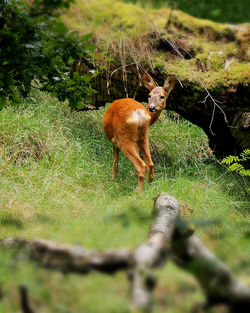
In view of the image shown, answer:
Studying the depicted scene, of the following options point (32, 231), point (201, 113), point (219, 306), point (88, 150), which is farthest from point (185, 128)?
point (219, 306)

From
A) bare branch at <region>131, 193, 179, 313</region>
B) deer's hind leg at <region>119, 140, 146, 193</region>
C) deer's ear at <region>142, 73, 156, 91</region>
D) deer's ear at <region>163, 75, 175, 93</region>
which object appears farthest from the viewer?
deer's ear at <region>142, 73, 156, 91</region>

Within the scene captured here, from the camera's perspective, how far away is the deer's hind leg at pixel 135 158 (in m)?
6.32

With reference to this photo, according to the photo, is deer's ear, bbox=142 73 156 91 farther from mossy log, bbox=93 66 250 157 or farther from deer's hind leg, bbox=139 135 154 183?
deer's hind leg, bbox=139 135 154 183

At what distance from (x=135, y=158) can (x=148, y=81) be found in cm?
134

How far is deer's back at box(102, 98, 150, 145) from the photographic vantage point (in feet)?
20.9

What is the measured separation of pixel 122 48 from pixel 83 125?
1630 mm

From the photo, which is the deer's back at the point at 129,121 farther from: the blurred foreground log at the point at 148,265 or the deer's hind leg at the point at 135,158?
the blurred foreground log at the point at 148,265

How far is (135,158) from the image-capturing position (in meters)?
6.40

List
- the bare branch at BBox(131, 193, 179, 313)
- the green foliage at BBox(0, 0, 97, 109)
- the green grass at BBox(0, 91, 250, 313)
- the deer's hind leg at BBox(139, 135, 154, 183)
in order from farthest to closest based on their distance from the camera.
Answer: the deer's hind leg at BBox(139, 135, 154, 183) < the green grass at BBox(0, 91, 250, 313) < the green foliage at BBox(0, 0, 97, 109) < the bare branch at BBox(131, 193, 179, 313)

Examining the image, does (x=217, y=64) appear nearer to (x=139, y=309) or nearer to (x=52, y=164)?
(x=52, y=164)

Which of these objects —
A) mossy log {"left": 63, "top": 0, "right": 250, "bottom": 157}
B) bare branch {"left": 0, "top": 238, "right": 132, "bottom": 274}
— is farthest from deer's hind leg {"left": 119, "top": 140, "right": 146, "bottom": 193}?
bare branch {"left": 0, "top": 238, "right": 132, "bottom": 274}

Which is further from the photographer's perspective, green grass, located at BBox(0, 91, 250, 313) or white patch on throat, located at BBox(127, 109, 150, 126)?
white patch on throat, located at BBox(127, 109, 150, 126)

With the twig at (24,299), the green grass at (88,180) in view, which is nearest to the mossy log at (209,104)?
the green grass at (88,180)

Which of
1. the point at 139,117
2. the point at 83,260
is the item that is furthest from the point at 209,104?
the point at 83,260
